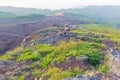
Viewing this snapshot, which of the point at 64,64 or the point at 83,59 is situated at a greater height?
the point at 83,59

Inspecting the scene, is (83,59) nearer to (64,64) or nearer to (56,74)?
(64,64)

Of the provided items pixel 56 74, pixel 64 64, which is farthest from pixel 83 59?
pixel 56 74

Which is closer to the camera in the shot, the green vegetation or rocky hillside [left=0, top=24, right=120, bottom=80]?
the green vegetation

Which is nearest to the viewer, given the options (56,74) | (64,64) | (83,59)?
(56,74)

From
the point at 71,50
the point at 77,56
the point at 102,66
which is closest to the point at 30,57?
the point at 71,50

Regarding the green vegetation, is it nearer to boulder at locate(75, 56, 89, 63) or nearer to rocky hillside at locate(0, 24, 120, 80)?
rocky hillside at locate(0, 24, 120, 80)

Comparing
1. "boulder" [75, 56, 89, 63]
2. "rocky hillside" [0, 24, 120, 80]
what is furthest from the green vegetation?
"boulder" [75, 56, 89, 63]

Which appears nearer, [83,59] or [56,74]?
[56,74]

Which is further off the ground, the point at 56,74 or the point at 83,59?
the point at 83,59

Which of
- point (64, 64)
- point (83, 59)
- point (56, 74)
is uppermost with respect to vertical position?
point (83, 59)

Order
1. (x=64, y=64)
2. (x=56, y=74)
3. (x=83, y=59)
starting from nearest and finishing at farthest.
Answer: (x=56, y=74) → (x=83, y=59) → (x=64, y=64)

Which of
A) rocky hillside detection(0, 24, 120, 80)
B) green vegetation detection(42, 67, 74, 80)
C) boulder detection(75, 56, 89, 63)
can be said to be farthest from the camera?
boulder detection(75, 56, 89, 63)

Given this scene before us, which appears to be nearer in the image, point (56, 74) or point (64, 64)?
point (56, 74)
